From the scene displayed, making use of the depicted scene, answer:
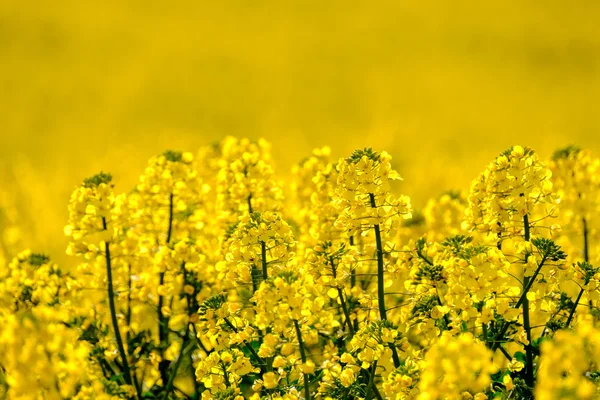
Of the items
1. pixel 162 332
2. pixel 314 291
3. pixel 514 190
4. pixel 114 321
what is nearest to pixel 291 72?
pixel 162 332

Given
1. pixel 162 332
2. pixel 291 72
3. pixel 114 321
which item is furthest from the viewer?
pixel 291 72

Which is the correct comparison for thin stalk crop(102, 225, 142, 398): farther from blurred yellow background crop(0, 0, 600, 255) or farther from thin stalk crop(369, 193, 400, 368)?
blurred yellow background crop(0, 0, 600, 255)

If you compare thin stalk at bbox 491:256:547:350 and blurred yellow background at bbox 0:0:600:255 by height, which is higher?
blurred yellow background at bbox 0:0:600:255

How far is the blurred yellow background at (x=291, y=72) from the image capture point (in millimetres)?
11719

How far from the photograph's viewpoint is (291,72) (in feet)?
43.1

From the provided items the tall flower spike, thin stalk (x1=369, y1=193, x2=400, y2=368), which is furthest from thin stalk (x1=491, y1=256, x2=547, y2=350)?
thin stalk (x1=369, y1=193, x2=400, y2=368)

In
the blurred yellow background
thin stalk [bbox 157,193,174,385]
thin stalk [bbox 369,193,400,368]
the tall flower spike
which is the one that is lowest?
thin stalk [bbox 157,193,174,385]

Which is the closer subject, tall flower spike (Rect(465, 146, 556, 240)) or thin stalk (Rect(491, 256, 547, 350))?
thin stalk (Rect(491, 256, 547, 350))

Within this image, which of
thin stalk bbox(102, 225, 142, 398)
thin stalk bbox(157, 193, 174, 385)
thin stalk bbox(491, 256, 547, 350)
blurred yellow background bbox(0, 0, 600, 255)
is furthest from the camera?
blurred yellow background bbox(0, 0, 600, 255)

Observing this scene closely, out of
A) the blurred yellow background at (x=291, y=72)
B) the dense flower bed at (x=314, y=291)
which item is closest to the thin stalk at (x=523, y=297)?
the dense flower bed at (x=314, y=291)

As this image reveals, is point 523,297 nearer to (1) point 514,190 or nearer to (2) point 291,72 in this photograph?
(1) point 514,190

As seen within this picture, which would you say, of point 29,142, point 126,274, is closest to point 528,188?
point 126,274

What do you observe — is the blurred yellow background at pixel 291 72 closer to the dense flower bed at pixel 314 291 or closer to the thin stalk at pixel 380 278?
the dense flower bed at pixel 314 291

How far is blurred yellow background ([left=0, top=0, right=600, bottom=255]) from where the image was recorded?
1172 centimetres
